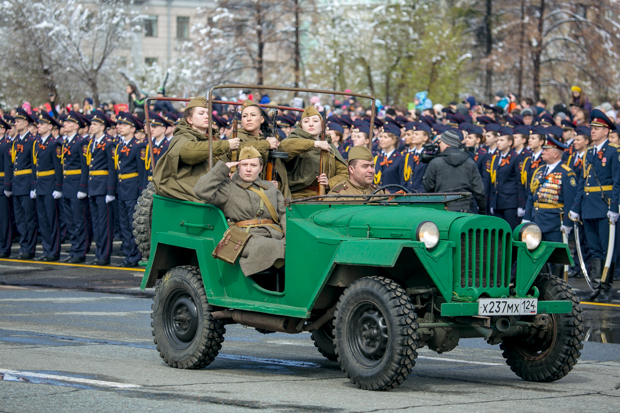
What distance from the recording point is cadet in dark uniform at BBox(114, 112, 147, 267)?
17.8 metres

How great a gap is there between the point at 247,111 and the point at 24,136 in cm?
1212

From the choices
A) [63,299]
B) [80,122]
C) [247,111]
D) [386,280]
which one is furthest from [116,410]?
[80,122]

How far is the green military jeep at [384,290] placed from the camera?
23.0 ft

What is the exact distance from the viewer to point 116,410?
626cm

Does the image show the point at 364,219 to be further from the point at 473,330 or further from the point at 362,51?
the point at 362,51

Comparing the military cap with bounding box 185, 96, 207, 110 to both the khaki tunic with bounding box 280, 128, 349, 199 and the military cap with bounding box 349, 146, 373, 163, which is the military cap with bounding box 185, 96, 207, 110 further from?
the military cap with bounding box 349, 146, 373, 163

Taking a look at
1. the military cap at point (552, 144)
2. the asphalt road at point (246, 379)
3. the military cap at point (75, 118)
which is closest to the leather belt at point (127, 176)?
the military cap at point (75, 118)

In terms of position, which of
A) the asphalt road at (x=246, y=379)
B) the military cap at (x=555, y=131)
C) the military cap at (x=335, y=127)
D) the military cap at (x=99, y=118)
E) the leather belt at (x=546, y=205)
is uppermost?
the military cap at (x=99, y=118)

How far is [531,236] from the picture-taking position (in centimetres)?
760

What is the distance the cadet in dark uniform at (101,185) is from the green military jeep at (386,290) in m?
9.86

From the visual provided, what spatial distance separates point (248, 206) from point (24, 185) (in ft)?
41.5

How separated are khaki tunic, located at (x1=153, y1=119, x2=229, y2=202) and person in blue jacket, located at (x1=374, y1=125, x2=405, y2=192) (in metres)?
8.18

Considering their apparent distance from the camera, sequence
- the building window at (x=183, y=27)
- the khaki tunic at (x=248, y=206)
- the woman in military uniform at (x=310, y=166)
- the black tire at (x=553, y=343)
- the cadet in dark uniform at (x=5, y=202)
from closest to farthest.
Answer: the black tire at (x=553, y=343) → the khaki tunic at (x=248, y=206) → the woman in military uniform at (x=310, y=166) → the cadet in dark uniform at (x=5, y=202) → the building window at (x=183, y=27)

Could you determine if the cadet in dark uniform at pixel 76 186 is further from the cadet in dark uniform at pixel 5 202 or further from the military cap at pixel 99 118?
the cadet in dark uniform at pixel 5 202
